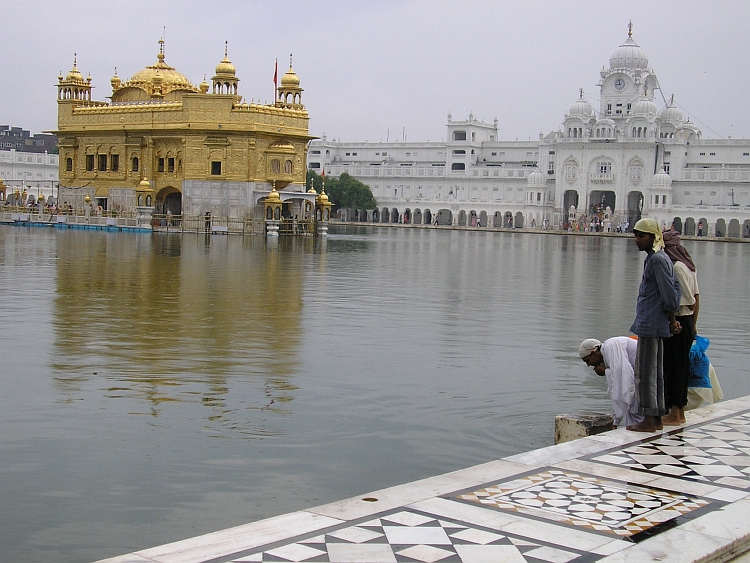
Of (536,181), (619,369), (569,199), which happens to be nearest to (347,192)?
(536,181)

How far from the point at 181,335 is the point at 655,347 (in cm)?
649

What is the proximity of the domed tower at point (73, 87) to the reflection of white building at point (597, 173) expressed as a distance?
141ft

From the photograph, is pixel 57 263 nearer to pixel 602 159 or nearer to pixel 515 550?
pixel 515 550

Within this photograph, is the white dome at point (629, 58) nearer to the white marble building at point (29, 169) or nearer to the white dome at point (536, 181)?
the white dome at point (536, 181)

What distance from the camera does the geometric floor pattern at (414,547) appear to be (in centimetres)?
466

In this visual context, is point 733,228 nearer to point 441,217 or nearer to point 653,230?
point 441,217

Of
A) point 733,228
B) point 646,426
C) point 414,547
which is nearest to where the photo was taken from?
point 414,547

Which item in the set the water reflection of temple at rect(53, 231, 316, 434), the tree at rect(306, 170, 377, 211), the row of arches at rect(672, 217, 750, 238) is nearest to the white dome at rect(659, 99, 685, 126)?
the row of arches at rect(672, 217, 750, 238)

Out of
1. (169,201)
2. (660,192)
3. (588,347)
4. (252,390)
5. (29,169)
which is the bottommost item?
(252,390)

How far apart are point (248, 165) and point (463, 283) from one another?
29.9 m

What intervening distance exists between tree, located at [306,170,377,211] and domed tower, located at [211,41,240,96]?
4177 centimetres

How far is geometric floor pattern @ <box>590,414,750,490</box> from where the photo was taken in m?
6.31

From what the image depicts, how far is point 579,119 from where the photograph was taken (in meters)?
89.1

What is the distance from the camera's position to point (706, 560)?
4734 mm
